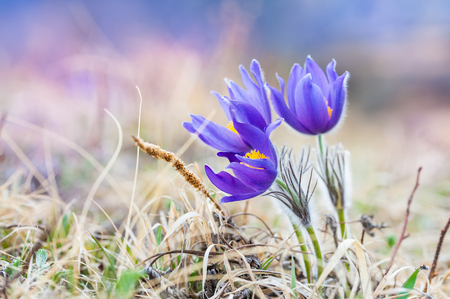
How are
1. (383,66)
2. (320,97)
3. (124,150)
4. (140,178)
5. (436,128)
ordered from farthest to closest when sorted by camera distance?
1. (383,66)
2. (436,128)
3. (124,150)
4. (140,178)
5. (320,97)

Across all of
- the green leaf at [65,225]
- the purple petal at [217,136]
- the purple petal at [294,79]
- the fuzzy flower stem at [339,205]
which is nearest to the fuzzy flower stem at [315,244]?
the fuzzy flower stem at [339,205]

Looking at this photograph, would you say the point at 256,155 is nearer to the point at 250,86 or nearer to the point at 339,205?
the point at 250,86

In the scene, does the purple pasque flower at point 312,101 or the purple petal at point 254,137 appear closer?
the purple petal at point 254,137

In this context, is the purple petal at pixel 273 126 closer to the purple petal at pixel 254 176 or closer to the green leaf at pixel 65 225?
the purple petal at pixel 254 176

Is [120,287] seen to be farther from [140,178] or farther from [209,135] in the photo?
[140,178]

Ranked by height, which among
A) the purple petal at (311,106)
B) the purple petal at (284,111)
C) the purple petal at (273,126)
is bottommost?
the purple petal at (273,126)

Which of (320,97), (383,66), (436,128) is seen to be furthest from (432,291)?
→ (383,66)

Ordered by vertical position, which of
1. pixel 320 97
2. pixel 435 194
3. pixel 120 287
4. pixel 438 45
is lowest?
pixel 120 287
